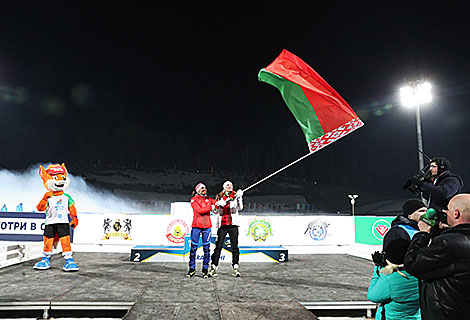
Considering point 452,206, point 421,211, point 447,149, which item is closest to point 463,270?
point 452,206

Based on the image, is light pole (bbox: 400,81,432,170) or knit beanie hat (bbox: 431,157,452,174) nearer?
knit beanie hat (bbox: 431,157,452,174)

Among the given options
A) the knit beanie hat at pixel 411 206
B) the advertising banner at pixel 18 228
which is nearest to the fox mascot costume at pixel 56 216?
the advertising banner at pixel 18 228

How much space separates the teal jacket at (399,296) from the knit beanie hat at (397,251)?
12 cm

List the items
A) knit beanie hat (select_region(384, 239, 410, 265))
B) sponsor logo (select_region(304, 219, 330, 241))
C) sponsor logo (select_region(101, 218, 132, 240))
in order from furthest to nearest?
sponsor logo (select_region(304, 219, 330, 241)) < sponsor logo (select_region(101, 218, 132, 240)) < knit beanie hat (select_region(384, 239, 410, 265))

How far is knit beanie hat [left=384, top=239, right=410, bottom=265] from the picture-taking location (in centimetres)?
224

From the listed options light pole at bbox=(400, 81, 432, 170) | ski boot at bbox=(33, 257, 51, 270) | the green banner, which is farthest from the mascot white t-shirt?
light pole at bbox=(400, 81, 432, 170)

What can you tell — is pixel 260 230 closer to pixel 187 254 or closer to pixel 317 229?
pixel 317 229

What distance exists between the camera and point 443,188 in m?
3.72

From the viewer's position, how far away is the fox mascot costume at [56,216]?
7152 millimetres

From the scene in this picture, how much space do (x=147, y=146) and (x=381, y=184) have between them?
36068 mm

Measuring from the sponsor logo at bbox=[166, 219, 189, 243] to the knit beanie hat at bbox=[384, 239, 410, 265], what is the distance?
8973 mm

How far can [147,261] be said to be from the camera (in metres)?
8.72

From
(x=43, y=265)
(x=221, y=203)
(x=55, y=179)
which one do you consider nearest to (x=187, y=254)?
(x=221, y=203)

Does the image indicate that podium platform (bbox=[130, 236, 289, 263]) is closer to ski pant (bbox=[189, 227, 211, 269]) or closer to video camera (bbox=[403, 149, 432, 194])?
ski pant (bbox=[189, 227, 211, 269])
